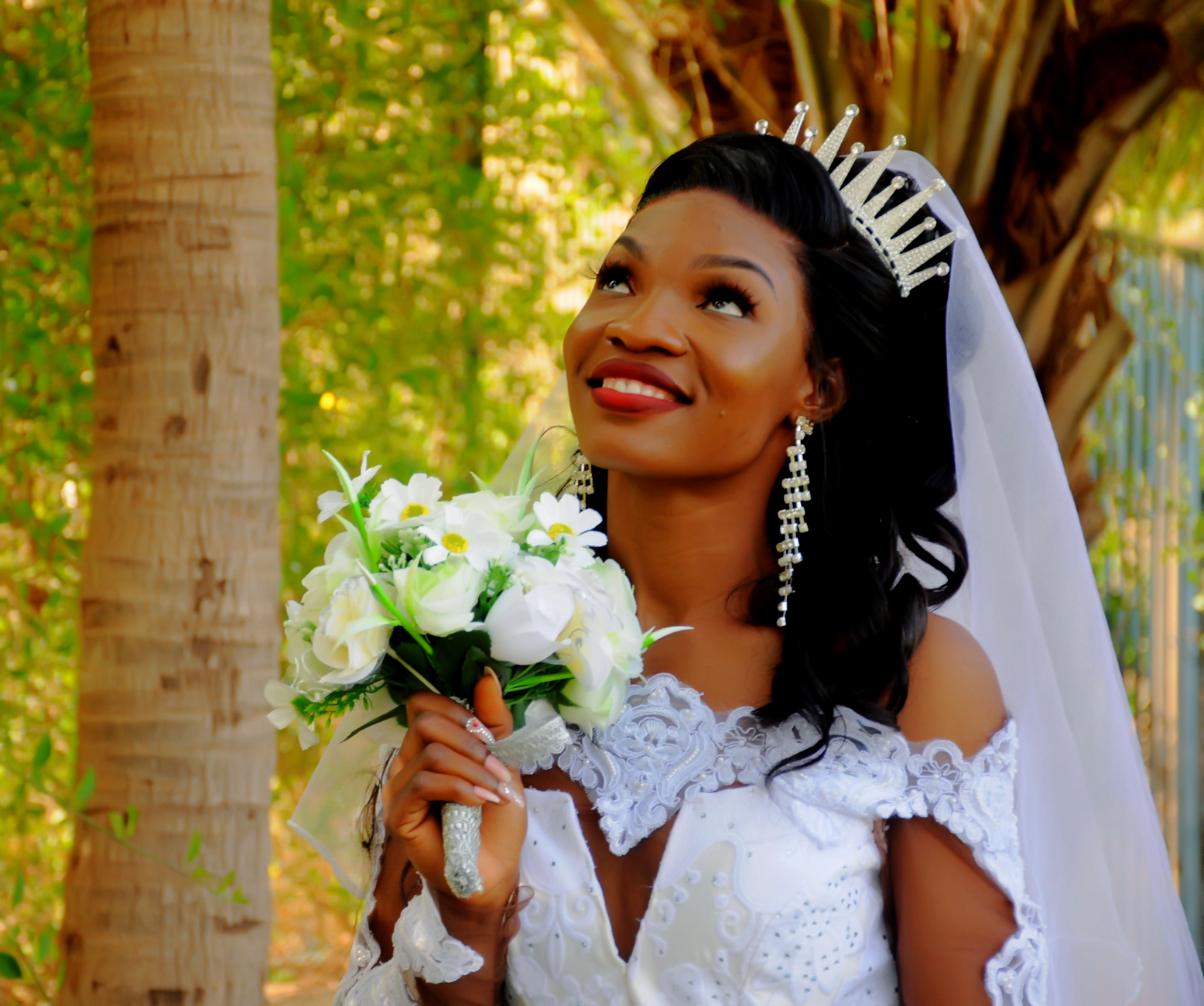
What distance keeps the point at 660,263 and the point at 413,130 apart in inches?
79.4

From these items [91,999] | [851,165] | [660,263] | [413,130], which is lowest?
[91,999]

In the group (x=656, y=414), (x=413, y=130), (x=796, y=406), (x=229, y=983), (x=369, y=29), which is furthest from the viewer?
(x=413, y=130)

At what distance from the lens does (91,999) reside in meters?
2.14

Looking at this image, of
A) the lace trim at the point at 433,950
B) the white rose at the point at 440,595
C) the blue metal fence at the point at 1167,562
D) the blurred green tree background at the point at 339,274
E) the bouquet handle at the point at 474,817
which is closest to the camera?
the white rose at the point at 440,595

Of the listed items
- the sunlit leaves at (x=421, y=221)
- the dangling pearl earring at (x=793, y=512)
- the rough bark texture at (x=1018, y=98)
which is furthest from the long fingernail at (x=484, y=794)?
the rough bark texture at (x=1018, y=98)

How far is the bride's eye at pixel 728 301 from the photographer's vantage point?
1778 mm

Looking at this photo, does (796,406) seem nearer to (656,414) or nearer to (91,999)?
(656,414)

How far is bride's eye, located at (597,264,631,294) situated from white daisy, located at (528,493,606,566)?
42 centimetres

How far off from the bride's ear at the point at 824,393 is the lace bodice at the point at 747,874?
0.44 metres

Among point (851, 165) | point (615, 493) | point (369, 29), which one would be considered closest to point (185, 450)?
point (615, 493)

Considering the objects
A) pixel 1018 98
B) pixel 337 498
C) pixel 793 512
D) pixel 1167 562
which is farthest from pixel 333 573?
pixel 1167 562

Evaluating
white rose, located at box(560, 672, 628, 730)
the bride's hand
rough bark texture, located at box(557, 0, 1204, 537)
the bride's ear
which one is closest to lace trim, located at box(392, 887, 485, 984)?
the bride's hand

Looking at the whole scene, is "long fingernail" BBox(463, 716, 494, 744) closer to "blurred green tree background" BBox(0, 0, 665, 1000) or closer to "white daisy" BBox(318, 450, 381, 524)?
"white daisy" BBox(318, 450, 381, 524)

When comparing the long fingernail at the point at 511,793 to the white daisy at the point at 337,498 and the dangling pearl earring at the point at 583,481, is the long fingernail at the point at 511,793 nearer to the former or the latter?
the white daisy at the point at 337,498
